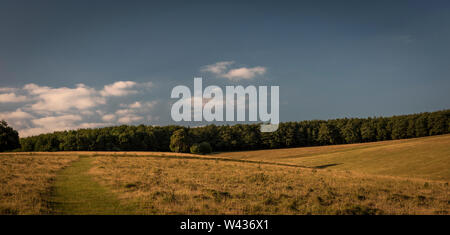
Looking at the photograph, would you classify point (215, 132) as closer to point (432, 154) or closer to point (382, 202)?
point (432, 154)

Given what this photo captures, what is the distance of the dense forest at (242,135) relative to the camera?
9606 centimetres

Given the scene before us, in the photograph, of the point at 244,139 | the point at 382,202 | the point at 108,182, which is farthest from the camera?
the point at 244,139

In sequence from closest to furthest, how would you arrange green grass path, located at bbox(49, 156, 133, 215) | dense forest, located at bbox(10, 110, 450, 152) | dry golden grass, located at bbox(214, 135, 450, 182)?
green grass path, located at bbox(49, 156, 133, 215), dry golden grass, located at bbox(214, 135, 450, 182), dense forest, located at bbox(10, 110, 450, 152)

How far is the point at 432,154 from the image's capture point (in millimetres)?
48594

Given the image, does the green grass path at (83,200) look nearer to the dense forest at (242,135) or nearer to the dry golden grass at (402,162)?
the dry golden grass at (402,162)

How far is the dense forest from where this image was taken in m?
96.1

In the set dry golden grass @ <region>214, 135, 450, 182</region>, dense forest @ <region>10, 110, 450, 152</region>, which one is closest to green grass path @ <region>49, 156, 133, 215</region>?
dry golden grass @ <region>214, 135, 450, 182</region>

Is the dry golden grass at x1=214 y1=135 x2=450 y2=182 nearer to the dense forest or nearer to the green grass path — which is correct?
the green grass path

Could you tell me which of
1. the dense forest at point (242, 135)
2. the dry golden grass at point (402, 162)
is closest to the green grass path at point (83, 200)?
the dry golden grass at point (402, 162)

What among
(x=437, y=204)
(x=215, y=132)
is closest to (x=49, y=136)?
(x=215, y=132)
